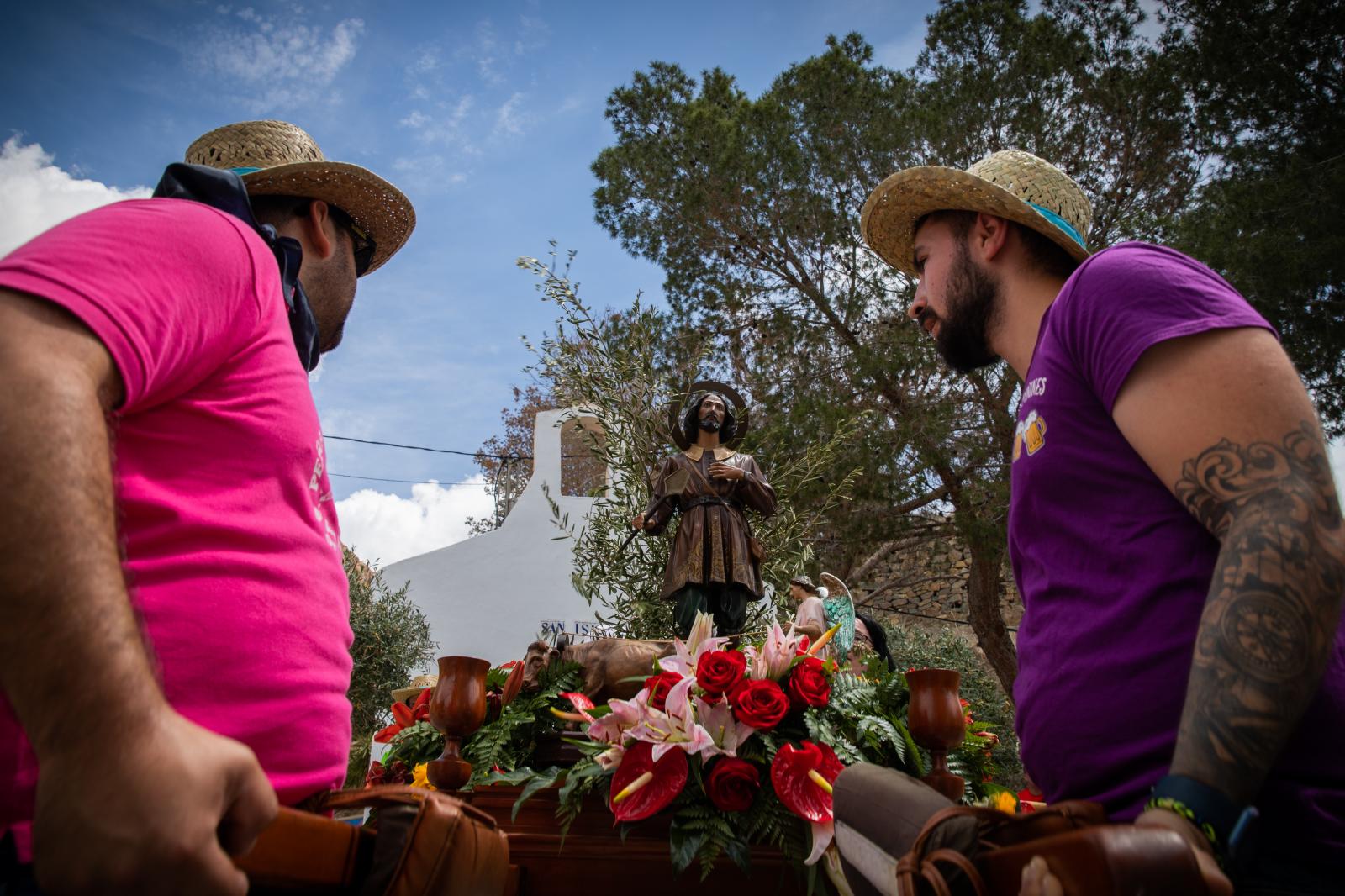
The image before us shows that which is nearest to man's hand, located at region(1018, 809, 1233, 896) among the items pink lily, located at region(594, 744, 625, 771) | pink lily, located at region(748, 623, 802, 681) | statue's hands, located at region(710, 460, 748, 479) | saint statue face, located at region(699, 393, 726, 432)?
pink lily, located at region(594, 744, 625, 771)

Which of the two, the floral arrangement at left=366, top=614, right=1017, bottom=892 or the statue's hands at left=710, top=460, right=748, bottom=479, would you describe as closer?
the floral arrangement at left=366, top=614, right=1017, bottom=892

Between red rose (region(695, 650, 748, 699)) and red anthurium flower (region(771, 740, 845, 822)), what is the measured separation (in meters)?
0.22

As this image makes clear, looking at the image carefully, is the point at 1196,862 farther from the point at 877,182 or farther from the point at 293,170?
the point at 877,182

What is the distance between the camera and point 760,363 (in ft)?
38.5

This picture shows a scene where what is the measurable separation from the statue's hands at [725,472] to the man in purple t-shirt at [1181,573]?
420 cm

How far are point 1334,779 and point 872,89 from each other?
39.1ft

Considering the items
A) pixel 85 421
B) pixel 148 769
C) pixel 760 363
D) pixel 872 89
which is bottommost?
pixel 148 769

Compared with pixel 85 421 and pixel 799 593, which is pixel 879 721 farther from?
pixel 799 593

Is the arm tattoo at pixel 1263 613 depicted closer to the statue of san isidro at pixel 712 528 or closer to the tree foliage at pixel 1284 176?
the statue of san isidro at pixel 712 528

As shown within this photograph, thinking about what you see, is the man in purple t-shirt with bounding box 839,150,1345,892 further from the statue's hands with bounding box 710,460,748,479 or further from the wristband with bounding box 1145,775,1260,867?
the statue's hands with bounding box 710,460,748,479

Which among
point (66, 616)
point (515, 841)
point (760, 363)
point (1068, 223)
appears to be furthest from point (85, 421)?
point (760, 363)

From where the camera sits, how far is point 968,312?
5.87 feet

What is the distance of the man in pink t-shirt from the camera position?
0.67 metres

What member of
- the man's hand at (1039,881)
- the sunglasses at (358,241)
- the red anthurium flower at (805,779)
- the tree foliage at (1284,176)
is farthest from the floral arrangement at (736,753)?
the tree foliage at (1284,176)
